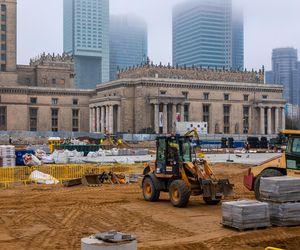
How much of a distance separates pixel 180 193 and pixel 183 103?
259ft

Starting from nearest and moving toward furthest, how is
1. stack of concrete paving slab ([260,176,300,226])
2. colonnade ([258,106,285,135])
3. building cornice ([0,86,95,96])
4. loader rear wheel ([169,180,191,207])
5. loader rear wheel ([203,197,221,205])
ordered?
stack of concrete paving slab ([260,176,300,226]), loader rear wheel ([169,180,191,207]), loader rear wheel ([203,197,221,205]), building cornice ([0,86,95,96]), colonnade ([258,106,285,135])

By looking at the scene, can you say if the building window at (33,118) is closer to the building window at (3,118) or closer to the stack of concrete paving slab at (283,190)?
the building window at (3,118)

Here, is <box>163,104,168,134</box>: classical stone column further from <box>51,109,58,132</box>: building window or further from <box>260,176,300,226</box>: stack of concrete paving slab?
<box>260,176,300,226</box>: stack of concrete paving slab

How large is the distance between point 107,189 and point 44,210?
7.26 m

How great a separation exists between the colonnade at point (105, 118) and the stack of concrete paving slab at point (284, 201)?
3041 inches

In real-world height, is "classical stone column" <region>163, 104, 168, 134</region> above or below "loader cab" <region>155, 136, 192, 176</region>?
above

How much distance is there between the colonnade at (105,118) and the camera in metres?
95.5

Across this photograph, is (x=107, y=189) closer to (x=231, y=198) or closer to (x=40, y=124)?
(x=231, y=198)

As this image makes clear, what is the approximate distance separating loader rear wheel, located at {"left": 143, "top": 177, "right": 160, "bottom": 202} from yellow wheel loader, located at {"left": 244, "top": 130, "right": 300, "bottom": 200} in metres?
3.75

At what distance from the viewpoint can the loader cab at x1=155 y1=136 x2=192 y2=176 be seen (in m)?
20.0

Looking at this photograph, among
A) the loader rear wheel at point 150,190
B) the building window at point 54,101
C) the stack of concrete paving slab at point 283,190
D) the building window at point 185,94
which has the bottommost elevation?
the loader rear wheel at point 150,190

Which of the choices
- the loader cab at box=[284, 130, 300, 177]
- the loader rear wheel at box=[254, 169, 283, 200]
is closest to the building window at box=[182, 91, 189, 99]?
the loader rear wheel at box=[254, 169, 283, 200]

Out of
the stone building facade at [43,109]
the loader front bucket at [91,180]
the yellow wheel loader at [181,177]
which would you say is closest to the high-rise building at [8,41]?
the stone building facade at [43,109]

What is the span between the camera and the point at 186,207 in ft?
64.7
